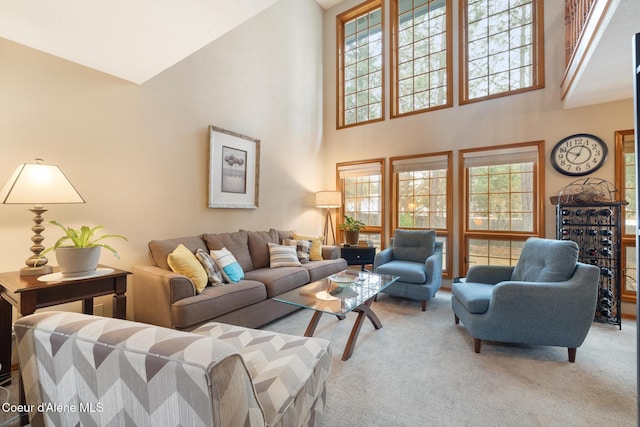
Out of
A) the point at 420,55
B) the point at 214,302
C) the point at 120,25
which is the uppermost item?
the point at 420,55

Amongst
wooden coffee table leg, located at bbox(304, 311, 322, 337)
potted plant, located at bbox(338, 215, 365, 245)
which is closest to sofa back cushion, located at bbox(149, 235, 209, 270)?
wooden coffee table leg, located at bbox(304, 311, 322, 337)

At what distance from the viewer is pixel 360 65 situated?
5.13 meters

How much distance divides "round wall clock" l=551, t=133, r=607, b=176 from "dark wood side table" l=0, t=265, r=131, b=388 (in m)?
4.65

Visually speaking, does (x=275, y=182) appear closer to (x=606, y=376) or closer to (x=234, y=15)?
(x=234, y=15)

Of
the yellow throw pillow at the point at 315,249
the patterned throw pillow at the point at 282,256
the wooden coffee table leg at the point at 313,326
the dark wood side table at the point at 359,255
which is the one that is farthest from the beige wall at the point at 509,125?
the wooden coffee table leg at the point at 313,326

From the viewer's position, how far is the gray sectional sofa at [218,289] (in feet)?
7.18

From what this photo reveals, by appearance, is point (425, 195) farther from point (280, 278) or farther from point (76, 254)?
point (76, 254)

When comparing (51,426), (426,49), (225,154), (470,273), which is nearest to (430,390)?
(470,273)

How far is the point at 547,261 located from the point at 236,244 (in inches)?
118

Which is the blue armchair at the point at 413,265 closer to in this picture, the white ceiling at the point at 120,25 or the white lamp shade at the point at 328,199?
the white lamp shade at the point at 328,199

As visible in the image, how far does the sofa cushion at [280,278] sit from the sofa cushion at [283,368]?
1.19 m

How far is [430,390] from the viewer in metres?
1.77

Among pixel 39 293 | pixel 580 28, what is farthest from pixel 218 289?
pixel 580 28

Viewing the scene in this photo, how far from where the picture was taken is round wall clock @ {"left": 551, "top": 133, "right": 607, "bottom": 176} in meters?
3.24
